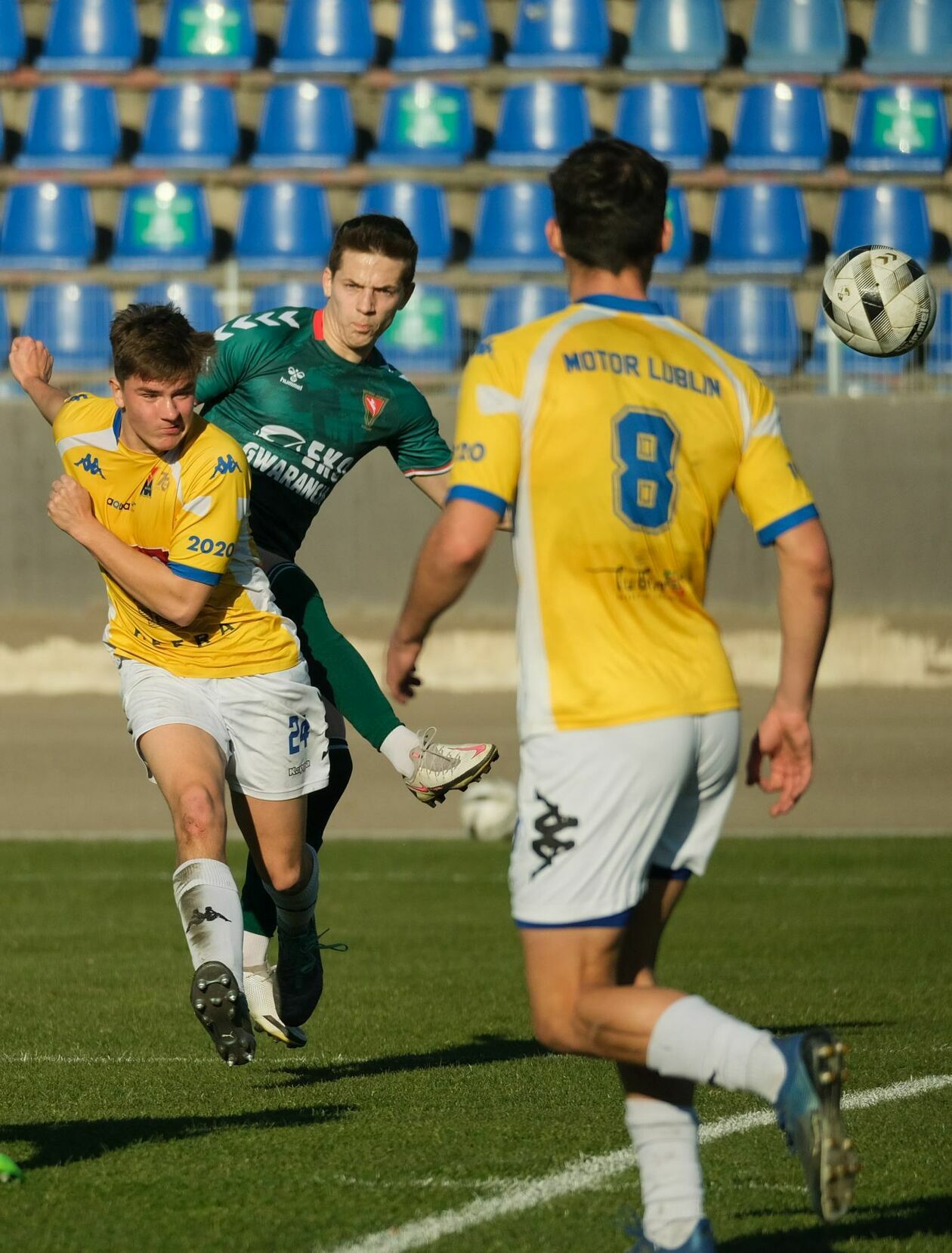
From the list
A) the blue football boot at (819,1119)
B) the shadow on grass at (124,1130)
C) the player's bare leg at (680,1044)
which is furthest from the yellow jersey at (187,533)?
the blue football boot at (819,1119)

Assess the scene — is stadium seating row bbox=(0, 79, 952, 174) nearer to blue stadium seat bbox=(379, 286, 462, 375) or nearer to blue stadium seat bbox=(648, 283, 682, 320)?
blue stadium seat bbox=(648, 283, 682, 320)

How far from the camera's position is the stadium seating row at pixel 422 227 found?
723 inches

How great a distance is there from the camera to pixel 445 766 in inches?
240

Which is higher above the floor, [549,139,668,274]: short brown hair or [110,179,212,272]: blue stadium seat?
Result: [549,139,668,274]: short brown hair

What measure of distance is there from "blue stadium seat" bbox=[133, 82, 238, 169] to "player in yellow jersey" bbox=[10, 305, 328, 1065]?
1360 cm

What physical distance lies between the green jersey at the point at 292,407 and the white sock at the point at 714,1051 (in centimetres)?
319

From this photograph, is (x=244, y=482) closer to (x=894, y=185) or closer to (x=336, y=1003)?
(x=336, y=1003)

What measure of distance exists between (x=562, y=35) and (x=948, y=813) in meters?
9.44

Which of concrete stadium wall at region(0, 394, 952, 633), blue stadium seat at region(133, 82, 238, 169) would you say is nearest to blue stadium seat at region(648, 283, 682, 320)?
concrete stadium wall at region(0, 394, 952, 633)

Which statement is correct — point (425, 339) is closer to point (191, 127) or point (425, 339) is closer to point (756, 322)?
point (756, 322)

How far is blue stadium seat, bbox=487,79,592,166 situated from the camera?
18859mm

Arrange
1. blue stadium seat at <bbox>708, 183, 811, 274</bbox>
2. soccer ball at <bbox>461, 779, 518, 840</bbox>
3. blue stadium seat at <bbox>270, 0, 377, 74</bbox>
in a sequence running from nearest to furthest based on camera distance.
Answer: soccer ball at <bbox>461, 779, 518, 840</bbox>, blue stadium seat at <bbox>708, 183, 811, 274</bbox>, blue stadium seat at <bbox>270, 0, 377, 74</bbox>

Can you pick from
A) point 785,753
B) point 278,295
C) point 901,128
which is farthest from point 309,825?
point 901,128

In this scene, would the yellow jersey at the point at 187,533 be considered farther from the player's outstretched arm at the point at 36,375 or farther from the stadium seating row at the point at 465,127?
the stadium seating row at the point at 465,127
